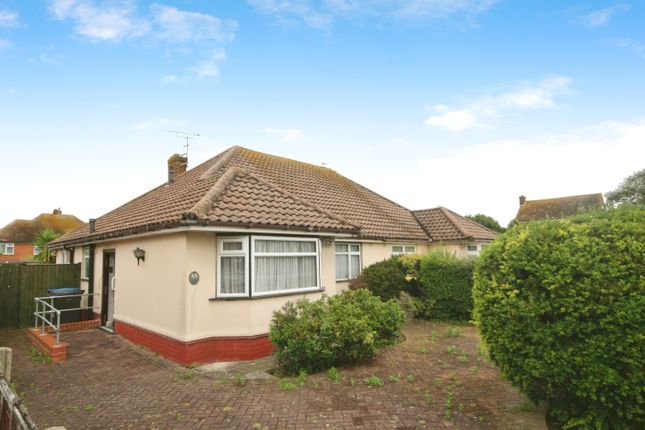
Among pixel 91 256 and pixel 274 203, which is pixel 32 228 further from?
pixel 274 203

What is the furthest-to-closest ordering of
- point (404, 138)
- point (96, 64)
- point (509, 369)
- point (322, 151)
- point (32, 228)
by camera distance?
point (32, 228) → point (322, 151) → point (404, 138) → point (96, 64) → point (509, 369)

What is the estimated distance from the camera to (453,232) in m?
17.6

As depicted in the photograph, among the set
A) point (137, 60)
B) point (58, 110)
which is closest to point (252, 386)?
point (137, 60)

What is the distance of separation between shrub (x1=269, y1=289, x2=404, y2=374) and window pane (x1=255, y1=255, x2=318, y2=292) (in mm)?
1237

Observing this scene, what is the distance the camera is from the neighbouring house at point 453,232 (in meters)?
17.2

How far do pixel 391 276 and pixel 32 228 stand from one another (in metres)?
53.6

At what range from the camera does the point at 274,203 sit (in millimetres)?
9781

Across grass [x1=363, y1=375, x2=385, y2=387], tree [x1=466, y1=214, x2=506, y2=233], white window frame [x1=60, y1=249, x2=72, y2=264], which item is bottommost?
grass [x1=363, y1=375, x2=385, y2=387]

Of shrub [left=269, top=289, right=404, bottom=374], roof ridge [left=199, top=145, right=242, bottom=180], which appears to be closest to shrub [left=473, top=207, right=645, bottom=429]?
A: shrub [left=269, top=289, right=404, bottom=374]

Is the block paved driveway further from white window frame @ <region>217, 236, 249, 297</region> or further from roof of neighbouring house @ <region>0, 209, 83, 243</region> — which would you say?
roof of neighbouring house @ <region>0, 209, 83, 243</region>

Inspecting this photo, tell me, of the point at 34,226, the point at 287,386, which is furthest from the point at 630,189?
the point at 34,226

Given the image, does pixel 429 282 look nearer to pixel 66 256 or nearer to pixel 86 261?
pixel 86 261

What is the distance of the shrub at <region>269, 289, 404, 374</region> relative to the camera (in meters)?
7.01

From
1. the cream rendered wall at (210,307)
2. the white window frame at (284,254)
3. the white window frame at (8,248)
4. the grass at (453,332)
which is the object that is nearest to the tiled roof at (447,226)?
the grass at (453,332)
